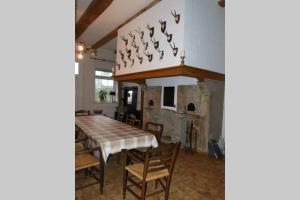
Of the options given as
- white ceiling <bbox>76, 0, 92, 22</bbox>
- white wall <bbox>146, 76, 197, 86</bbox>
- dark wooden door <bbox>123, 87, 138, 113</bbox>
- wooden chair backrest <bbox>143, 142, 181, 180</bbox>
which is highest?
white ceiling <bbox>76, 0, 92, 22</bbox>

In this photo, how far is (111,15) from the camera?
397 centimetres

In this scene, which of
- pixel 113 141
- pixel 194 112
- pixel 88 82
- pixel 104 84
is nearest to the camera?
pixel 113 141

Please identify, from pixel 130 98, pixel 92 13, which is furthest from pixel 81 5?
pixel 130 98

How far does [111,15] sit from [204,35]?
6.72ft

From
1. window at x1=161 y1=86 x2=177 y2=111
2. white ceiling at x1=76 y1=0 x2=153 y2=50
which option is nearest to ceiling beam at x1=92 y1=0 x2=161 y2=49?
white ceiling at x1=76 y1=0 x2=153 y2=50

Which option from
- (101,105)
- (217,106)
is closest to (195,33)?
(217,106)

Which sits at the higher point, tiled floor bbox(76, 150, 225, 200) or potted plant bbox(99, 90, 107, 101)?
potted plant bbox(99, 90, 107, 101)

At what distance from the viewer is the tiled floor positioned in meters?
2.35

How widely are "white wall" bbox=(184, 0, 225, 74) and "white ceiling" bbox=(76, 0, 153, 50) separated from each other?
940 mm

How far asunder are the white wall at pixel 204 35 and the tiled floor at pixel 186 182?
180cm

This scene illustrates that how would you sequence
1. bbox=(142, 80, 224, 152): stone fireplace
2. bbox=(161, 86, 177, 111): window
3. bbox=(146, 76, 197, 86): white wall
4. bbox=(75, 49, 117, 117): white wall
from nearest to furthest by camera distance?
bbox=(142, 80, 224, 152): stone fireplace
bbox=(146, 76, 197, 86): white wall
bbox=(161, 86, 177, 111): window
bbox=(75, 49, 117, 117): white wall

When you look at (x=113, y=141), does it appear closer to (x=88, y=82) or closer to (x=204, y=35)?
(x=204, y=35)

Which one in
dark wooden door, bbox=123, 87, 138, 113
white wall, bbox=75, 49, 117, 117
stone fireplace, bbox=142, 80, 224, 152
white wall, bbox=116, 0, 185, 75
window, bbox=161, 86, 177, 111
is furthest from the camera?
dark wooden door, bbox=123, 87, 138, 113

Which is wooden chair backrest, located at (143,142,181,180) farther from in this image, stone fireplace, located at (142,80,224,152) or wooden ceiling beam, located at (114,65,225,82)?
stone fireplace, located at (142,80,224,152)
